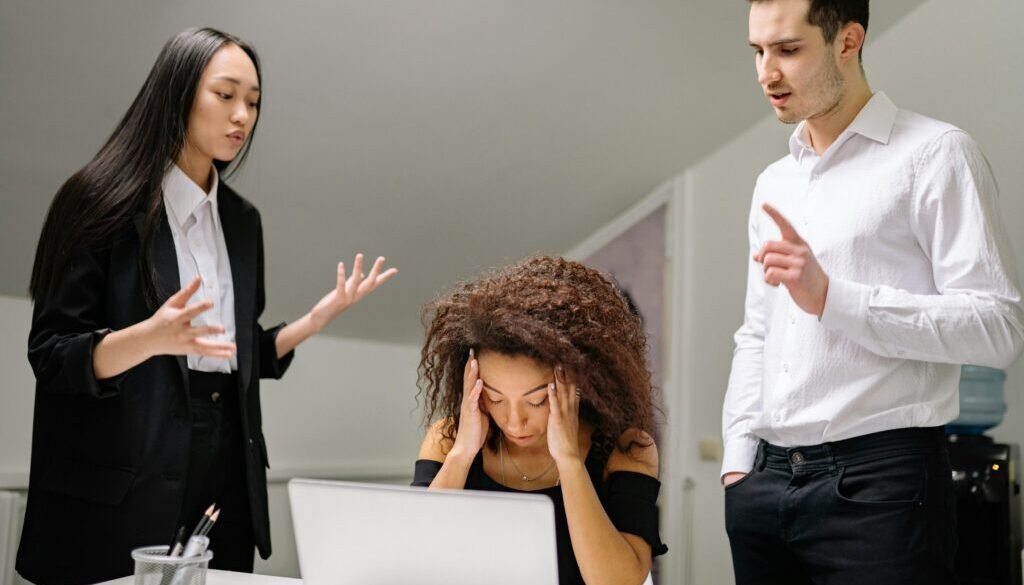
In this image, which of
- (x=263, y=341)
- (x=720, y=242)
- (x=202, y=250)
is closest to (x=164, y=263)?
(x=202, y=250)

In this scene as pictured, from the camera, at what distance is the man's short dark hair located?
5.48ft

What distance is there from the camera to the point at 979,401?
3418 mm

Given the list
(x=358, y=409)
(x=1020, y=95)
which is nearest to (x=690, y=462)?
(x=358, y=409)

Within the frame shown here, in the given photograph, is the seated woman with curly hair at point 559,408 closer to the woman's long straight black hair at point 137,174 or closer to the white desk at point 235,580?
the white desk at point 235,580

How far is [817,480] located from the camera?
1.58m

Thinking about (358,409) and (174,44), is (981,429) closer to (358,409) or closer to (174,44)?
(358,409)

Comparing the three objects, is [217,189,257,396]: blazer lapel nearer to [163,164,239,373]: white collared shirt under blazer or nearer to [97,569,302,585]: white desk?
[163,164,239,373]: white collared shirt under blazer

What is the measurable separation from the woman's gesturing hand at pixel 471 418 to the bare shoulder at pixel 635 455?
222 millimetres

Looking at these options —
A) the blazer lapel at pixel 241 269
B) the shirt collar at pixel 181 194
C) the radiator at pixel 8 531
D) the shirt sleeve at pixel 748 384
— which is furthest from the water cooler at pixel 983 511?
the radiator at pixel 8 531

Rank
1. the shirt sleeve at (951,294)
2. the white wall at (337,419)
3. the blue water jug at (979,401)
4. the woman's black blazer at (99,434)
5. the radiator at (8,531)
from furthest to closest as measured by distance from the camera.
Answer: the blue water jug at (979,401)
the white wall at (337,419)
the radiator at (8,531)
the woman's black blazer at (99,434)
the shirt sleeve at (951,294)

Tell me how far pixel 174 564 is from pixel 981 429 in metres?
2.87

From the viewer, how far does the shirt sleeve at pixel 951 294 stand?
4.90 ft

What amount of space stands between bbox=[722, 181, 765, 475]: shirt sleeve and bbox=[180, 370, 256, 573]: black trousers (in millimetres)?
888

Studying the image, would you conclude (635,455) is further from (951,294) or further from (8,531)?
(8,531)
